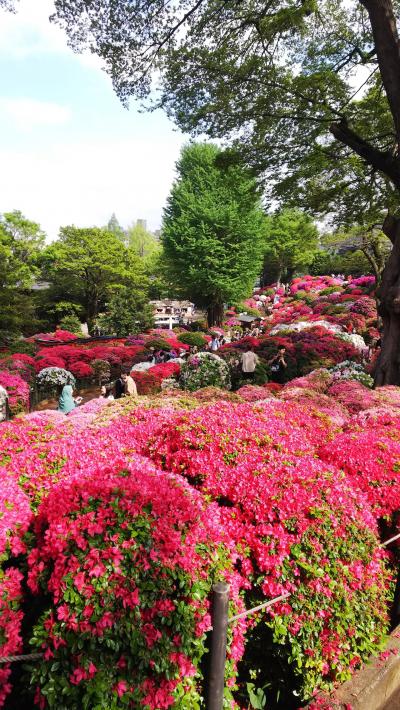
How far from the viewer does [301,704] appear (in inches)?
109

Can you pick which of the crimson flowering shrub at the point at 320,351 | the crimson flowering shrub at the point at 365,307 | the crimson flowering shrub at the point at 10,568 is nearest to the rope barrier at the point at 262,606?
the crimson flowering shrub at the point at 10,568

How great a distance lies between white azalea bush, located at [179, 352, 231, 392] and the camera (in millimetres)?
11469

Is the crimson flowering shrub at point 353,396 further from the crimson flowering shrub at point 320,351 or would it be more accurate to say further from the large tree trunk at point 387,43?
the large tree trunk at point 387,43

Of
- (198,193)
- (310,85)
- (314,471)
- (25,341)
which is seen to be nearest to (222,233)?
(198,193)

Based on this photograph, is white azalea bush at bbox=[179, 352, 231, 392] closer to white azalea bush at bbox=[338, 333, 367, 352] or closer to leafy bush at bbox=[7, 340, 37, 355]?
white azalea bush at bbox=[338, 333, 367, 352]

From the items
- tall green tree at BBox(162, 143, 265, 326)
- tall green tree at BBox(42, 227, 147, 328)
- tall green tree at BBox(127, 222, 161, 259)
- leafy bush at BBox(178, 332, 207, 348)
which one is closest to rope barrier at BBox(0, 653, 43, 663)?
leafy bush at BBox(178, 332, 207, 348)

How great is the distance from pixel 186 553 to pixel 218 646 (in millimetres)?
438

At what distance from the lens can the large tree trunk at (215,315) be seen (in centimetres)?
3288

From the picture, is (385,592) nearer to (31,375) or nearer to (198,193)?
(31,375)

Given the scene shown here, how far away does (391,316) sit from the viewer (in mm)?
9570

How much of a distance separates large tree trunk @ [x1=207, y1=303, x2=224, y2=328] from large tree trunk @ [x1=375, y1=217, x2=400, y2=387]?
23005 millimetres

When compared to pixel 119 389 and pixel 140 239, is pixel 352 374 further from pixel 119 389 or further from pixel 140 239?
pixel 140 239

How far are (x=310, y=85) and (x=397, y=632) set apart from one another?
9160 millimetres

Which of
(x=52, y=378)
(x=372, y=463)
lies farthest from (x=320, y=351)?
(x=372, y=463)
